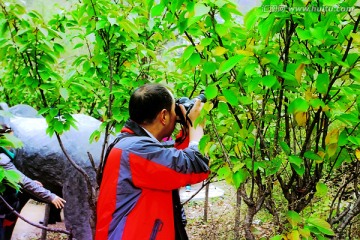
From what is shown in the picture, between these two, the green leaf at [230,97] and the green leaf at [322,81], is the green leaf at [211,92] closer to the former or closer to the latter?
the green leaf at [230,97]

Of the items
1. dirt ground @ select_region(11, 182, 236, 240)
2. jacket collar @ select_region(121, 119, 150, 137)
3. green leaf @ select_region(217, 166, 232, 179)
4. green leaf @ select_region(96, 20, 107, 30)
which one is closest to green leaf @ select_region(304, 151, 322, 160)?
green leaf @ select_region(217, 166, 232, 179)

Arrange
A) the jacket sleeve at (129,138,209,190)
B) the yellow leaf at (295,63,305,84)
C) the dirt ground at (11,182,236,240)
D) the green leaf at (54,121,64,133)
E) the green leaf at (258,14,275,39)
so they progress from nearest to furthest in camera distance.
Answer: the green leaf at (258,14,275,39) < the yellow leaf at (295,63,305,84) < the jacket sleeve at (129,138,209,190) < the green leaf at (54,121,64,133) < the dirt ground at (11,182,236,240)

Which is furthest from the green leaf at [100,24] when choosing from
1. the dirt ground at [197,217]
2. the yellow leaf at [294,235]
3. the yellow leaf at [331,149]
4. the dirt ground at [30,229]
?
the dirt ground at [30,229]

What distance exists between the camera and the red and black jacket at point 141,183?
1812mm

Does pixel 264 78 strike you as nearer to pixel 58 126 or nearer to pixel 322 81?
pixel 322 81

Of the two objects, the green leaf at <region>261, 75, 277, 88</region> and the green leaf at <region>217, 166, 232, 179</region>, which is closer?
the green leaf at <region>261, 75, 277, 88</region>

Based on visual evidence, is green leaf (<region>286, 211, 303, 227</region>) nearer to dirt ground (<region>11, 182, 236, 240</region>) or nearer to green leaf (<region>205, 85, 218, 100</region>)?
green leaf (<region>205, 85, 218, 100</region>)

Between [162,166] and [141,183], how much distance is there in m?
0.16

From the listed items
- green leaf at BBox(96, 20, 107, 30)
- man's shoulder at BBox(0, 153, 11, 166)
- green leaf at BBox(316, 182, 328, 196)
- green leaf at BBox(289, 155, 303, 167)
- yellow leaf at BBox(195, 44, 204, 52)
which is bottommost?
man's shoulder at BBox(0, 153, 11, 166)

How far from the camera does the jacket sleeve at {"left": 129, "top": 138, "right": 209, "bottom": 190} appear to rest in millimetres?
1800

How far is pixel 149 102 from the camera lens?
6.57 ft

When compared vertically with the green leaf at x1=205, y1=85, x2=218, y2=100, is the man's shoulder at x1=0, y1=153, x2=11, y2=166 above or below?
below

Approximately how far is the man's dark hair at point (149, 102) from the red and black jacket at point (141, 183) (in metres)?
0.14

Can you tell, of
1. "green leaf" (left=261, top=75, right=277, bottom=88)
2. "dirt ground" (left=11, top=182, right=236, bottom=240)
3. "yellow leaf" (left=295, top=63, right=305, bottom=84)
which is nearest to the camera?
"green leaf" (left=261, top=75, right=277, bottom=88)
